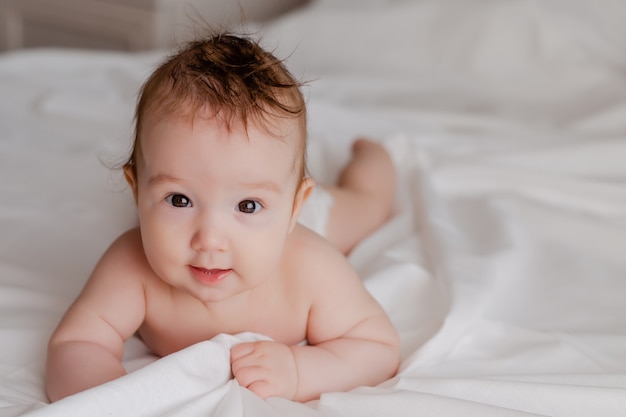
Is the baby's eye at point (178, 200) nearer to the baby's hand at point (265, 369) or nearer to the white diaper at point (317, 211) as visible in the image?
the baby's hand at point (265, 369)

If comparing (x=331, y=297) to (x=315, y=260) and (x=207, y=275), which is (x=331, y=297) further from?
(x=207, y=275)

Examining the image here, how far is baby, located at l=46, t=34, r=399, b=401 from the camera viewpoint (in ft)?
2.81

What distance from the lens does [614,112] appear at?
1.80 meters

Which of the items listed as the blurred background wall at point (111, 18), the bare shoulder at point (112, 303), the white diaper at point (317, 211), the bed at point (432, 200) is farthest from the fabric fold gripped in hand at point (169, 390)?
the blurred background wall at point (111, 18)

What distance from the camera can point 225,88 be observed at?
2.83ft

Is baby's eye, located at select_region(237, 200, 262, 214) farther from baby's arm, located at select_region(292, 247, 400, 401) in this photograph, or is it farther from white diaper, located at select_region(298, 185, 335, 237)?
white diaper, located at select_region(298, 185, 335, 237)

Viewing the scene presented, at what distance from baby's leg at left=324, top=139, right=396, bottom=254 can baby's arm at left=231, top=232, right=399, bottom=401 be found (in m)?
0.28

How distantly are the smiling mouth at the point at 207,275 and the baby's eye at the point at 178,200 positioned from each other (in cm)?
7

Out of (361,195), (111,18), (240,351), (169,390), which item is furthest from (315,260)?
(111,18)

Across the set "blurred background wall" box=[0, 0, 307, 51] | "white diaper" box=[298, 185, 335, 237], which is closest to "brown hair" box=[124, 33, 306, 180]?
"white diaper" box=[298, 185, 335, 237]

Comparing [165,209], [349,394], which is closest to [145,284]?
[165,209]

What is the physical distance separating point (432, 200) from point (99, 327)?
2.16 ft

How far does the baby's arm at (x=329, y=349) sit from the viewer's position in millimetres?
892

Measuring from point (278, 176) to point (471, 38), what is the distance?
1.33 meters
